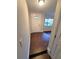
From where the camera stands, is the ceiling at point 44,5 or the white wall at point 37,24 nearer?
the ceiling at point 44,5

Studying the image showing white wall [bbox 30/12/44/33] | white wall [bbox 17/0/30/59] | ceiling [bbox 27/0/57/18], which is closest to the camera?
white wall [bbox 17/0/30/59]

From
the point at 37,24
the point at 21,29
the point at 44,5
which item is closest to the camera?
the point at 21,29

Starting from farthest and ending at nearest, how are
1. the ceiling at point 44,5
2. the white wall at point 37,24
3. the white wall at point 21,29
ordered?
the white wall at point 37,24
the ceiling at point 44,5
the white wall at point 21,29

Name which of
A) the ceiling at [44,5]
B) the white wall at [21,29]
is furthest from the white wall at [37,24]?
the white wall at [21,29]

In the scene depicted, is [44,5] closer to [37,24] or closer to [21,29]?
[37,24]

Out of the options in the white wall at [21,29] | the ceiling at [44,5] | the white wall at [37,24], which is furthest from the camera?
the white wall at [37,24]

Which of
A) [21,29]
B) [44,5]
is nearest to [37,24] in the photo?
[44,5]

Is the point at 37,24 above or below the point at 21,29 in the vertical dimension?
above

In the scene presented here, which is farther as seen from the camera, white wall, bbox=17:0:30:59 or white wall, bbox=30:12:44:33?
white wall, bbox=30:12:44:33

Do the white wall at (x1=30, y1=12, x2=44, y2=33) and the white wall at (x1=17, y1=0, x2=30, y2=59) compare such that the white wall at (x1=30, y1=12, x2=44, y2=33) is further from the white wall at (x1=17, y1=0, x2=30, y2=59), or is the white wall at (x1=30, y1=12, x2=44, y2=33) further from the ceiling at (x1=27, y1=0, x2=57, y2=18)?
the white wall at (x1=17, y1=0, x2=30, y2=59)

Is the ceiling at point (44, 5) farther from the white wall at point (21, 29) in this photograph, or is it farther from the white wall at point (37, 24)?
the white wall at point (21, 29)

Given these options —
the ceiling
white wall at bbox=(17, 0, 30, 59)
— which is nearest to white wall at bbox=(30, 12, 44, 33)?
the ceiling
